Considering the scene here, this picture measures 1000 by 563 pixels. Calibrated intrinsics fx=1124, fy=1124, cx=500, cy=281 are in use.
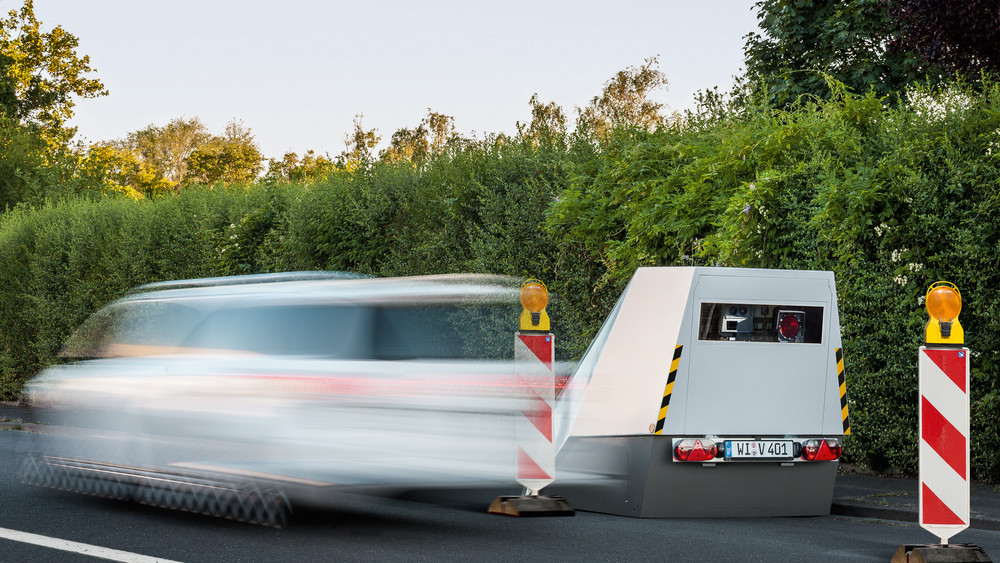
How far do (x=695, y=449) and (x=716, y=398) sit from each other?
41cm

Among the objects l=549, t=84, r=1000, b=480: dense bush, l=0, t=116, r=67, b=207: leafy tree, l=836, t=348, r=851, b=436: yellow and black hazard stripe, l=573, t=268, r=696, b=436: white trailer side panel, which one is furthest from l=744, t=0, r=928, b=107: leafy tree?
l=0, t=116, r=67, b=207: leafy tree

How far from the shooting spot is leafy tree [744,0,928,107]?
1024 inches

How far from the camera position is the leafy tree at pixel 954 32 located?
61.9 ft

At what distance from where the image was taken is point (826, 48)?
2789 centimetres

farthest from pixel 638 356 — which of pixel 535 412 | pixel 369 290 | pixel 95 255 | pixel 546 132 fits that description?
pixel 95 255

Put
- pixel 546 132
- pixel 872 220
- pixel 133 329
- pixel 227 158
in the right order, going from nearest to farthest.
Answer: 1. pixel 133 329
2. pixel 872 220
3. pixel 546 132
4. pixel 227 158

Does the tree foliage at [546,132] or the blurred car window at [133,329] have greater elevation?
the tree foliage at [546,132]

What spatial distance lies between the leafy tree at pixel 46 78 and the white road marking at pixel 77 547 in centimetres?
4387

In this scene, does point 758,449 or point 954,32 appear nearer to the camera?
point 758,449

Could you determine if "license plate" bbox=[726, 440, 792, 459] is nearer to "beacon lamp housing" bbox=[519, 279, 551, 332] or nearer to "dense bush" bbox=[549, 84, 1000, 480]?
"beacon lamp housing" bbox=[519, 279, 551, 332]

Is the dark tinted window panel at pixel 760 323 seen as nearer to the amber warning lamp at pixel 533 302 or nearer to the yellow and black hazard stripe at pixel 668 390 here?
the yellow and black hazard stripe at pixel 668 390

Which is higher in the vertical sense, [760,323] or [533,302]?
[533,302]

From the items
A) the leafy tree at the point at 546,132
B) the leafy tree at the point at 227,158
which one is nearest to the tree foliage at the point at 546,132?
the leafy tree at the point at 546,132

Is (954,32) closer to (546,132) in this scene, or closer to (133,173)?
(546,132)
